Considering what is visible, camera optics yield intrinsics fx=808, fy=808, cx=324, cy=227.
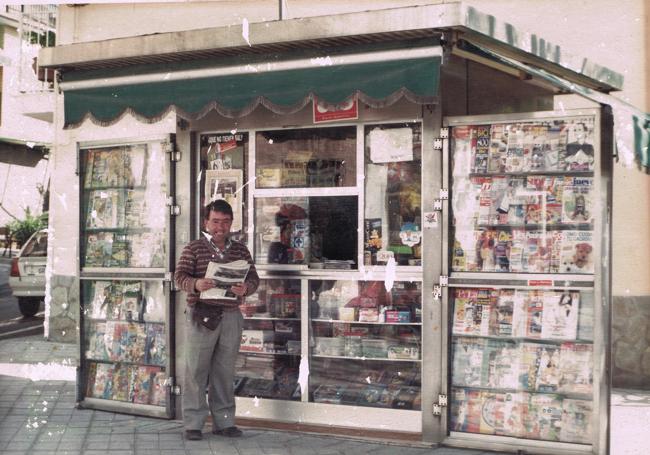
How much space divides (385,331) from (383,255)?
2.16 ft

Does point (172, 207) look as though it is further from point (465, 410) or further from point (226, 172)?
point (465, 410)

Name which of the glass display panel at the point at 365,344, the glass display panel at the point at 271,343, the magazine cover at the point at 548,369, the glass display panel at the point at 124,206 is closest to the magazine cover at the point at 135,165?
the glass display panel at the point at 124,206

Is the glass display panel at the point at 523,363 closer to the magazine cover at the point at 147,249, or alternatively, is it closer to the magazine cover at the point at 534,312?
the magazine cover at the point at 534,312

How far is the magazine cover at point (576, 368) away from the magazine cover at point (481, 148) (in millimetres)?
1530

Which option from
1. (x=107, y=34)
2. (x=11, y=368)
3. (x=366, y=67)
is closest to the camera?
(x=366, y=67)

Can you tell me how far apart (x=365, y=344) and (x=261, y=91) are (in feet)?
7.66

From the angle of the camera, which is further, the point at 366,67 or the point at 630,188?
the point at 630,188

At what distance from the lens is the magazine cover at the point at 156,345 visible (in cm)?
748

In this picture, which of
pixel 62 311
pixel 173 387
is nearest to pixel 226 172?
pixel 173 387

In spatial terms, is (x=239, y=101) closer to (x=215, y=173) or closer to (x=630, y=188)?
(x=215, y=173)

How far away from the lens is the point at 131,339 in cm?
770

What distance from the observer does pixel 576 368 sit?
6.22 metres

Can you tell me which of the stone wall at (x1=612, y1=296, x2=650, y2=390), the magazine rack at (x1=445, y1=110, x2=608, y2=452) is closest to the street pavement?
the stone wall at (x1=612, y1=296, x2=650, y2=390)

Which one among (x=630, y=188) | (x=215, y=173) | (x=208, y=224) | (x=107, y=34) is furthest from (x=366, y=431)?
(x=107, y=34)
